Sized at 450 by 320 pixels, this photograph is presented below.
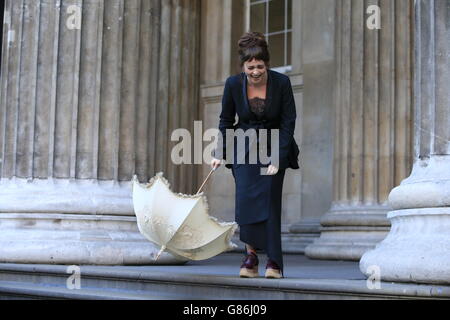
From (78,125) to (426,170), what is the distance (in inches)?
176

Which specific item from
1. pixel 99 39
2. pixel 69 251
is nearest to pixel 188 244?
pixel 69 251

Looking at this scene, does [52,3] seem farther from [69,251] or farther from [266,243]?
[266,243]

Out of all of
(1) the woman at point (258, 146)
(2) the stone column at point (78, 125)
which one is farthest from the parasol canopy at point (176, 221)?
(2) the stone column at point (78, 125)

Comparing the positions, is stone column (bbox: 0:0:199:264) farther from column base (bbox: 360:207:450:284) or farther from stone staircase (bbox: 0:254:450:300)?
column base (bbox: 360:207:450:284)

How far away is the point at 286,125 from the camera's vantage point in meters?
7.27

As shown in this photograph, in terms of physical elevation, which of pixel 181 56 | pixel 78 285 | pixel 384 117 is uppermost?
pixel 181 56

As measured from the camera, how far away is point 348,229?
11.5 metres

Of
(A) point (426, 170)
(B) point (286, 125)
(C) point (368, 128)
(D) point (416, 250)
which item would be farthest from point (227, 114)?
(C) point (368, 128)

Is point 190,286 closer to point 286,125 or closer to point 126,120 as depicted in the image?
point 286,125

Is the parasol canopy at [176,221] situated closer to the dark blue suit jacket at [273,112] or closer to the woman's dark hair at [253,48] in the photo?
the dark blue suit jacket at [273,112]

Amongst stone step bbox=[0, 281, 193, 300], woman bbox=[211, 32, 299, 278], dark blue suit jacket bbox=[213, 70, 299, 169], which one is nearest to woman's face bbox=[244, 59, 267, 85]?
woman bbox=[211, 32, 299, 278]

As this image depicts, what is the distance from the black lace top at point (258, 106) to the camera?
730 cm

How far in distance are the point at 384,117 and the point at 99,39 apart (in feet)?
12.0

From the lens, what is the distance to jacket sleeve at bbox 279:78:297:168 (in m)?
7.19
